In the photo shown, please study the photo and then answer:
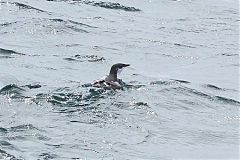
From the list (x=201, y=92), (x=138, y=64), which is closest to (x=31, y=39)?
(x=138, y=64)

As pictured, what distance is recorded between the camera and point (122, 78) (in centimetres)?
1747

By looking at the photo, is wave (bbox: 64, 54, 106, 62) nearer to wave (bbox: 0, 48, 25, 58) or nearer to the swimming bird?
wave (bbox: 0, 48, 25, 58)

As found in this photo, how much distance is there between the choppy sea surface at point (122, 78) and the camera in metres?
12.4

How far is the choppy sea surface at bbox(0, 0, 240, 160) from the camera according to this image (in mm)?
12422

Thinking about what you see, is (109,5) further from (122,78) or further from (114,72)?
(114,72)

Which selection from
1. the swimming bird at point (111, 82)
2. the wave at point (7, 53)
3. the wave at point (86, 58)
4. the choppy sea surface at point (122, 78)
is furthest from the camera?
the wave at point (86, 58)

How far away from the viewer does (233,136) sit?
44.7ft

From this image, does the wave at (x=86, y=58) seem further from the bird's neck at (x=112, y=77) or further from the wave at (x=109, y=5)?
the wave at (x=109, y=5)

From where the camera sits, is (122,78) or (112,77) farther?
(122,78)

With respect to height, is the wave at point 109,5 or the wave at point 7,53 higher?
the wave at point 109,5

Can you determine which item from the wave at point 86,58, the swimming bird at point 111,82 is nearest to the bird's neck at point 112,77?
the swimming bird at point 111,82

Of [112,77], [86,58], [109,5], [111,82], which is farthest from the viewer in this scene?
[109,5]

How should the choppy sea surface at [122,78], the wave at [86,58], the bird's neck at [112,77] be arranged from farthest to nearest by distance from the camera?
the wave at [86,58], the bird's neck at [112,77], the choppy sea surface at [122,78]

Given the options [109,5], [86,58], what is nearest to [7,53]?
[86,58]
